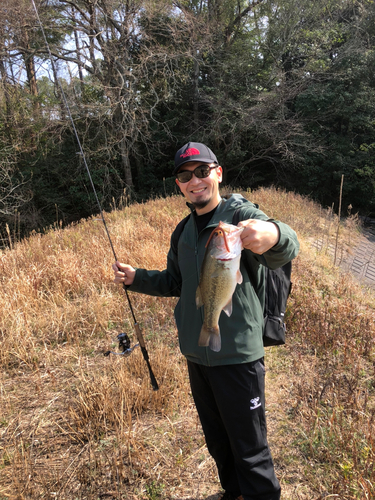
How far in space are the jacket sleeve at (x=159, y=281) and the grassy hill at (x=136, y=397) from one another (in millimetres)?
1033

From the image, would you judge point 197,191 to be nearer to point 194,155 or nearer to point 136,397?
point 194,155

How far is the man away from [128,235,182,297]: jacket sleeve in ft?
0.93

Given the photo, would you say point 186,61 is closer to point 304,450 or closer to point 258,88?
point 258,88

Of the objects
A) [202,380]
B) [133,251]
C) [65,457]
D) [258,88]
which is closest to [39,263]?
[133,251]

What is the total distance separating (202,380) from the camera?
1815mm

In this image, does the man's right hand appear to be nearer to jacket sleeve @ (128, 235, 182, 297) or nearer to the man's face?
jacket sleeve @ (128, 235, 182, 297)

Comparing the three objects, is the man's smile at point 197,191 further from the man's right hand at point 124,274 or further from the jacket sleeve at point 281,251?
the man's right hand at point 124,274

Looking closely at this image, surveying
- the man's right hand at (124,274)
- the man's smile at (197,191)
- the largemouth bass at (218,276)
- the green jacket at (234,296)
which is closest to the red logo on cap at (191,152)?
the man's smile at (197,191)

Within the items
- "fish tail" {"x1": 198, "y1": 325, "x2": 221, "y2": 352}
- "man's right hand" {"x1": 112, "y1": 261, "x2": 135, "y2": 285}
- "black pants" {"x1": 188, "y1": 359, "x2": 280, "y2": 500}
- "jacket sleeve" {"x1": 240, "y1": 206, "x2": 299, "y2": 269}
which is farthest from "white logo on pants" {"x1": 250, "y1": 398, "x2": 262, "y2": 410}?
"man's right hand" {"x1": 112, "y1": 261, "x2": 135, "y2": 285}

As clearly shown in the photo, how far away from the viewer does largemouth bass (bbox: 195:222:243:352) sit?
1367 mm


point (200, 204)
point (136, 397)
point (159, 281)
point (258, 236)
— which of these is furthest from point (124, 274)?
point (136, 397)

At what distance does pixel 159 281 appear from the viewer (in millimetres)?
2166

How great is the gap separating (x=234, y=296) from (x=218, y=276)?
27cm

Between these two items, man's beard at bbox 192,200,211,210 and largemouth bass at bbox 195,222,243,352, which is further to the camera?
man's beard at bbox 192,200,211,210
